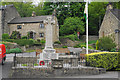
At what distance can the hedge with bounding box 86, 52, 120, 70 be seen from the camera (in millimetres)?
11500

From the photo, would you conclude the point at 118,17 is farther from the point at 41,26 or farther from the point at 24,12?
the point at 24,12

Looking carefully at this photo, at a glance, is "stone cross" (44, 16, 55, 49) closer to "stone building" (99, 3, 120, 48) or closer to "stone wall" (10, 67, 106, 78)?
"stone wall" (10, 67, 106, 78)

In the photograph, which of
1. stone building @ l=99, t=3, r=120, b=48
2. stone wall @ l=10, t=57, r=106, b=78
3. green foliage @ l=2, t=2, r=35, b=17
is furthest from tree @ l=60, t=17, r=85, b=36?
stone wall @ l=10, t=57, r=106, b=78

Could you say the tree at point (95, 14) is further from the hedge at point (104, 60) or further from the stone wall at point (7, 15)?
the hedge at point (104, 60)

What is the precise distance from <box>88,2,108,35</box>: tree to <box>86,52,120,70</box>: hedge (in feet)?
131

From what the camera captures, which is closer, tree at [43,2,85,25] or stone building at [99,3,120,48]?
stone building at [99,3,120,48]

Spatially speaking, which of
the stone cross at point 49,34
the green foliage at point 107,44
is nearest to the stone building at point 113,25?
→ the green foliage at point 107,44

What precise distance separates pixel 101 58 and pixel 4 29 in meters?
36.3

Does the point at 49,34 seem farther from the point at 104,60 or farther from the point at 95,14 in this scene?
the point at 95,14

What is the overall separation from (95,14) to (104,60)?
42.6 m

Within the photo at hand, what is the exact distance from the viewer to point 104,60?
11.7 meters

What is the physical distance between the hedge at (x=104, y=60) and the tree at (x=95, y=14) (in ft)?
131

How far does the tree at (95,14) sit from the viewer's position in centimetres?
5141

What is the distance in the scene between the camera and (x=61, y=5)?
5281 centimetres
